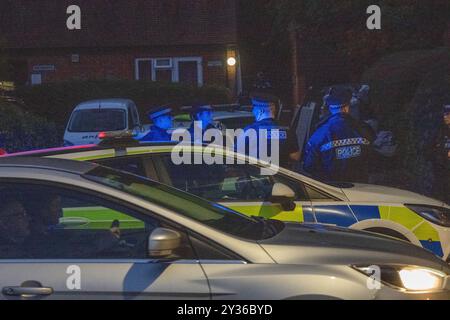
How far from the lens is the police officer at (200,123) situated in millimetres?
9719

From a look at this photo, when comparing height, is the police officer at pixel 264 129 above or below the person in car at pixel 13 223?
above

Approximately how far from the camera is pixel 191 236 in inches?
148

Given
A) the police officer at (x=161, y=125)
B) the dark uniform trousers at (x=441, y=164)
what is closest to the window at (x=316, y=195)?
the dark uniform trousers at (x=441, y=164)

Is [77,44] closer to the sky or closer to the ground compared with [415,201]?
closer to the sky

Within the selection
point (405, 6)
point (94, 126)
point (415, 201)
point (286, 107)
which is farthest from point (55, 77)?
point (415, 201)

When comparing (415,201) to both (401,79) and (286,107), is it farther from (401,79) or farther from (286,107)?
(286,107)

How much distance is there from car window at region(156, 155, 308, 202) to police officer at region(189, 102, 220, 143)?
127 inches

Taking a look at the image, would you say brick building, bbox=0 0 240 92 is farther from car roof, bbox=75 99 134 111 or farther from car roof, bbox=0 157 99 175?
car roof, bbox=0 157 99 175

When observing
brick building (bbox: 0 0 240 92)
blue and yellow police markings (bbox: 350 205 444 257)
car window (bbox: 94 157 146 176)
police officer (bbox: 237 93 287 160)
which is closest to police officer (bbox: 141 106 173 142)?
police officer (bbox: 237 93 287 160)

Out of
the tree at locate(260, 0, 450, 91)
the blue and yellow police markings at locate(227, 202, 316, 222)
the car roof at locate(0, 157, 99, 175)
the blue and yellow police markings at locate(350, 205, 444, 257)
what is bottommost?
the blue and yellow police markings at locate(350, 205, 444, 257)

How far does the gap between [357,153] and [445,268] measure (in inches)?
139

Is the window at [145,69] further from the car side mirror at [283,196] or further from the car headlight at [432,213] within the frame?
the car side mirror at [283,196]

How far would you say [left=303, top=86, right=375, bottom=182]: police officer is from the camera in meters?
7.56

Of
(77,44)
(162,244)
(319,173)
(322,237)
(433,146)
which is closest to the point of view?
(162,244)
